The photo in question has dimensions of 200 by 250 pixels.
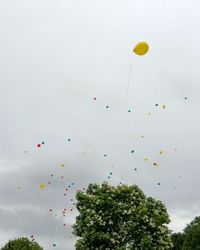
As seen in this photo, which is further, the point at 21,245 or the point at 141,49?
the point at 21,245

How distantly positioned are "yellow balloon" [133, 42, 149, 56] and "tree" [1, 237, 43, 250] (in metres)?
52.8

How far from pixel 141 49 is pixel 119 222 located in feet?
81.6

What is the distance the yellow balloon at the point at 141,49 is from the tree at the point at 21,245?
52.8m

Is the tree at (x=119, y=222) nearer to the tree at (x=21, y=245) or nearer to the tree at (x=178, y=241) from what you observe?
the tree at (x=21, y=245)

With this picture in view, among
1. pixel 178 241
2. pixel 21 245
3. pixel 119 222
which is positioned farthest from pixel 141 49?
pixel 178 241

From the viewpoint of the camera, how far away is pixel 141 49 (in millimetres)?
25516

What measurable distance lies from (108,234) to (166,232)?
6034 mm

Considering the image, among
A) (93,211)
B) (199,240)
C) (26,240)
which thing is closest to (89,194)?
(93,211)

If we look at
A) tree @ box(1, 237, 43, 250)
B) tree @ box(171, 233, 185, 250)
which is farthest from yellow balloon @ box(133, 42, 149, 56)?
tree @ box(171, 233, 185, 250)

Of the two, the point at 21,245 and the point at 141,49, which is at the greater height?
the point at 21,245

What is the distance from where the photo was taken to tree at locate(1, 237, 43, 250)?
72375 millimetres

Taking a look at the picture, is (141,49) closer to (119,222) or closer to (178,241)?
(119,222)

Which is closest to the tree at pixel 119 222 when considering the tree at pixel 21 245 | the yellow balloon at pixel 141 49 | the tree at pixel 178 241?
the yellow balloon at pixel 141 49

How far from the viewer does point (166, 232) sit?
1884 inches
